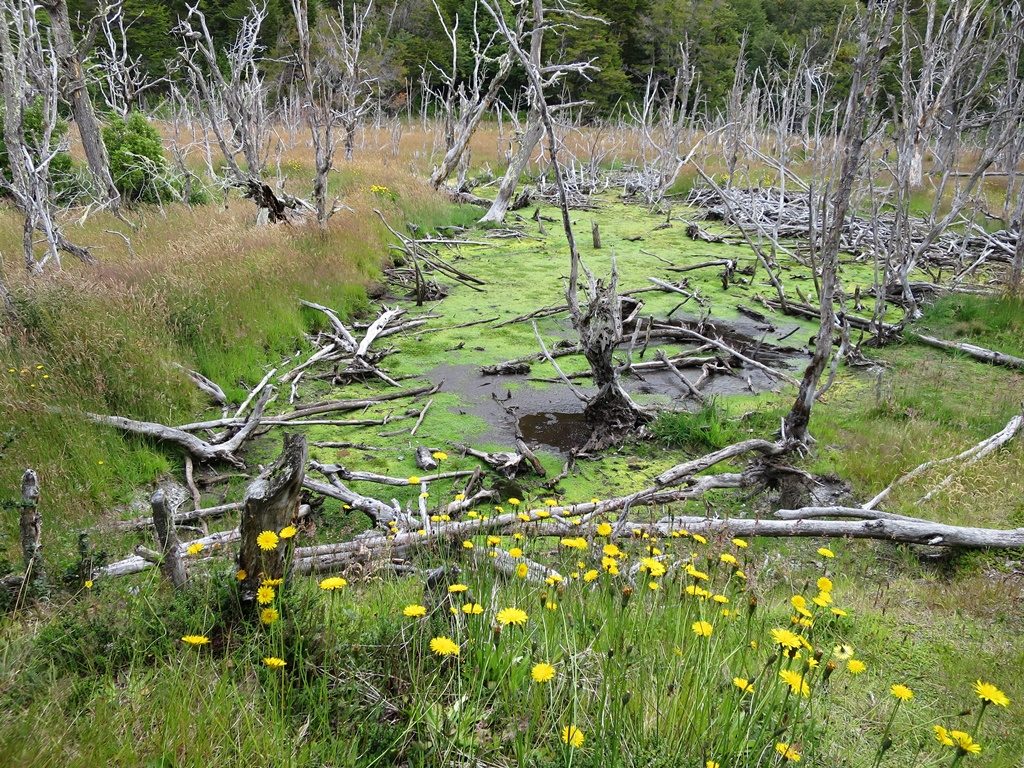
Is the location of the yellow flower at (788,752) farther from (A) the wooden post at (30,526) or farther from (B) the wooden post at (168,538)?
(A) the wooden post at (30,526)

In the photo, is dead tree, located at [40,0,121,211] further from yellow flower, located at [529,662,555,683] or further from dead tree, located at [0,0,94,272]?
yellow flower, located at [529,662,555,683]

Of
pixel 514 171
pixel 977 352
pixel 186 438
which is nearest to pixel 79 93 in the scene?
pixel 186 438

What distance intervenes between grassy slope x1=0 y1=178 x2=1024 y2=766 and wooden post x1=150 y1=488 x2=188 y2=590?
10cm

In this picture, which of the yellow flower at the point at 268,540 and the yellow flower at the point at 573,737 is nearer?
the yellow flower at the point at 573,737

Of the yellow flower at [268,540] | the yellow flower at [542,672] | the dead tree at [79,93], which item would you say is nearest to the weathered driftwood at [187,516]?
the yellow flower at [268,540]

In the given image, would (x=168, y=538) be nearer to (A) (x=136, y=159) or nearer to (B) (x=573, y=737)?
(B) (x=573, y=737)

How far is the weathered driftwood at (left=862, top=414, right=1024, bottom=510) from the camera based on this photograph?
14.3ft

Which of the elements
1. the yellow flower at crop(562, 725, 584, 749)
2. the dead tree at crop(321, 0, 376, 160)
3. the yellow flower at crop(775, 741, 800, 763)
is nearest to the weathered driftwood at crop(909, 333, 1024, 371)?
the yellow flower at crop(775, 741, 800, 763)

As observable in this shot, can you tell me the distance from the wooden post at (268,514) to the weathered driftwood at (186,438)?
2775 millimetres

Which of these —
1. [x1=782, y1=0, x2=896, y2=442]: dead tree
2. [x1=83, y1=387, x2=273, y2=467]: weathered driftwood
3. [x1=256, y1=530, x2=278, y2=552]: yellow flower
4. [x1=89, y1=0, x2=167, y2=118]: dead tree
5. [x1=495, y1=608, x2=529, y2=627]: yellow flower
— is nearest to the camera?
[x1=495, y1=608, x2=529, y2=627]: yellow flower

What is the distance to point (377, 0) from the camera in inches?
1564

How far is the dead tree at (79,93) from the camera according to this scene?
8.94 metres

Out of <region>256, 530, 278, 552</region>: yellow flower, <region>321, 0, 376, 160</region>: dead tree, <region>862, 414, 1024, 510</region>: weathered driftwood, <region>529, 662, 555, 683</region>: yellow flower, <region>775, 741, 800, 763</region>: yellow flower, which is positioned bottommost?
<region>862, 414, 1024, 510</region>: weathered driftwood

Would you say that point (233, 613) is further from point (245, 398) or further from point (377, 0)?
point (377, 0)
